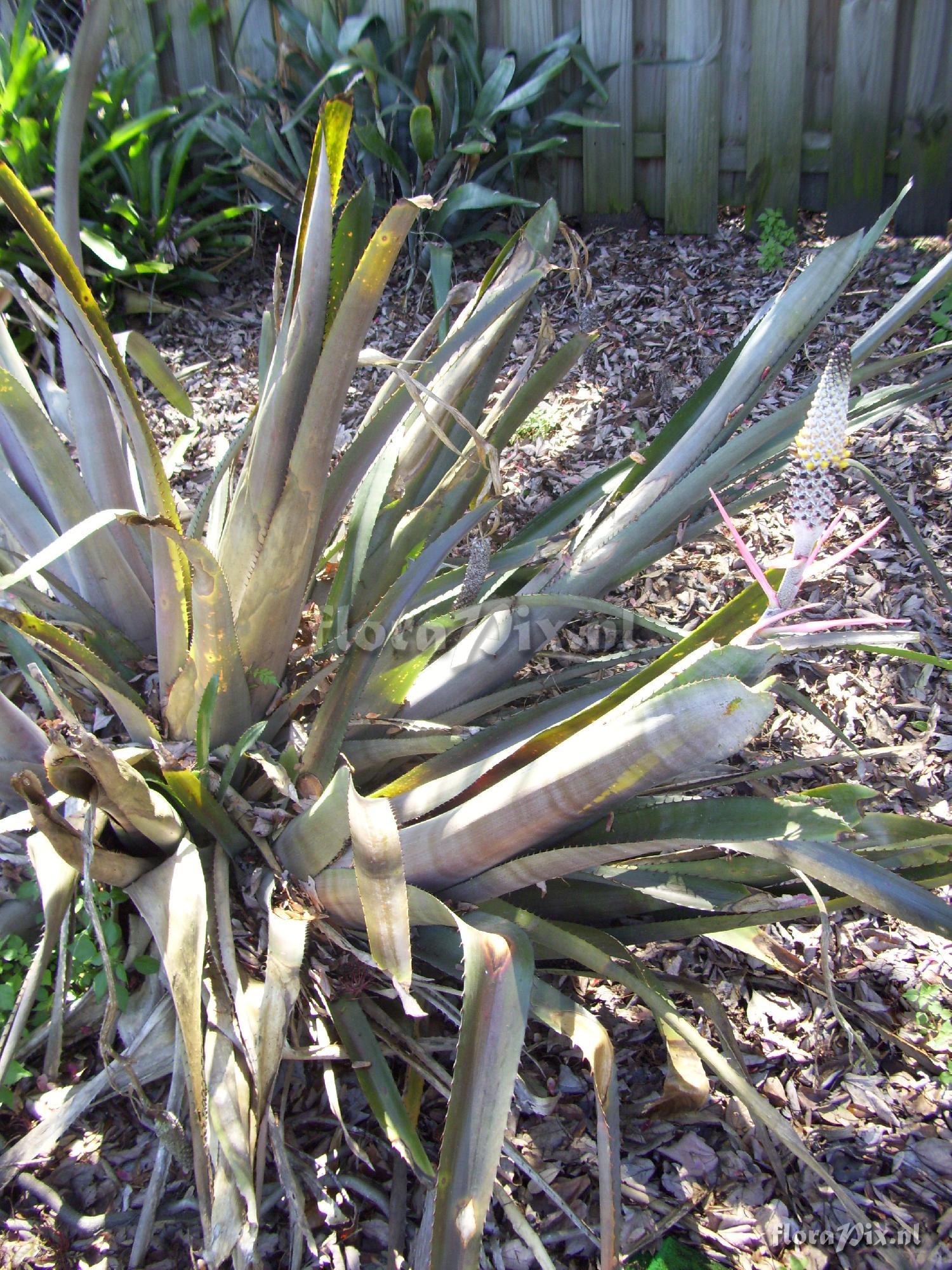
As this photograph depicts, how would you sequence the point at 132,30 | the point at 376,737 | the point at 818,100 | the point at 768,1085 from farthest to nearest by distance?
the point at 132,30, the point at 818,100, the point at 376,737, the point at 768,1085

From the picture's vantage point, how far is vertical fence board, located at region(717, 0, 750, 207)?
3467 mm

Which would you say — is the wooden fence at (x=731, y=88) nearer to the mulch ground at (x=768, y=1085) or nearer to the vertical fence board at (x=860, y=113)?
the vertical fence board at (x=860, y=113)

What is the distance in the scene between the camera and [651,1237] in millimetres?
1413

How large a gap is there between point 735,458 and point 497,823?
94 cm

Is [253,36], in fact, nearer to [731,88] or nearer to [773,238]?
[731,88]

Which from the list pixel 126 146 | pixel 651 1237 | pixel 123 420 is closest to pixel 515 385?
pixel 123 420

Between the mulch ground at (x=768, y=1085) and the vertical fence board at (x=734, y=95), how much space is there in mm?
1538

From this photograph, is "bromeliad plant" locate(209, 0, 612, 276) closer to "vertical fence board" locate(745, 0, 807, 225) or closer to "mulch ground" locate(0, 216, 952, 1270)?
"vertical fence board" locate(745, 0, 807, 225)

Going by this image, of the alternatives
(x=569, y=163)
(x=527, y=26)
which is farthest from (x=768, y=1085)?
(x=527, y=26)

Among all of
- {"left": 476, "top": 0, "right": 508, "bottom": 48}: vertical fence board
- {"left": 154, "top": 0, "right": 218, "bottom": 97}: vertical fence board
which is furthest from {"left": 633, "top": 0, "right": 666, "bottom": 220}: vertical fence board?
{"left": 154, "top": 0, "right": 218, "bottom": 97}: vertical fence board

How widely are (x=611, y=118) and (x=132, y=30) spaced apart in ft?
6.51

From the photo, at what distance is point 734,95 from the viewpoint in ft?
11.7

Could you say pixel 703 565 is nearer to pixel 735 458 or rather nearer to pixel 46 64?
pixel 735 458

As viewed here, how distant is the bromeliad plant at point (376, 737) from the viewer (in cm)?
108
